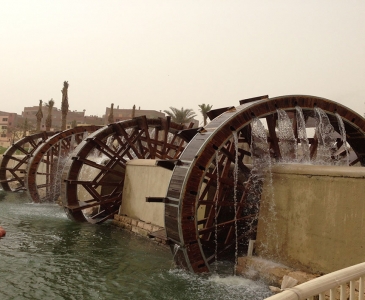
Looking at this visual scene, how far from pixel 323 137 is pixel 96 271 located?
17.8 feet

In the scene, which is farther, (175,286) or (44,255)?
(44,255)

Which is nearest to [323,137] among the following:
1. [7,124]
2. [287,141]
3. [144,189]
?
[287,141]

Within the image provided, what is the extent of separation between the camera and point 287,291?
7.18 ft

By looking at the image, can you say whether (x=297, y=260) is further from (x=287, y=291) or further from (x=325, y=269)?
(x=287, y=291)

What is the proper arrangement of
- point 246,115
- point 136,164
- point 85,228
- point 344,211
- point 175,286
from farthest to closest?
1. point 136,164
2. point 85,228
3. point 246,115
4. point 175,286
5. point 344,211

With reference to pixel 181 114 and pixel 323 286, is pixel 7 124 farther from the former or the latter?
pixel 323 286

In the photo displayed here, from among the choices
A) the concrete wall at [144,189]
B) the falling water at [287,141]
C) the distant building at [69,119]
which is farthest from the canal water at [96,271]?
the distant building at [69,119]

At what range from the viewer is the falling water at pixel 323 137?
26.3 ft

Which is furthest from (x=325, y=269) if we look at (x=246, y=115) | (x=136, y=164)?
(x=136, y=164)

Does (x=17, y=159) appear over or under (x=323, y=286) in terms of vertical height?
over

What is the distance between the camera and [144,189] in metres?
10.9

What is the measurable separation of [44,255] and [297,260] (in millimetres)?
4699

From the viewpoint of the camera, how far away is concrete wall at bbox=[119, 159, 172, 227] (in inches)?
396

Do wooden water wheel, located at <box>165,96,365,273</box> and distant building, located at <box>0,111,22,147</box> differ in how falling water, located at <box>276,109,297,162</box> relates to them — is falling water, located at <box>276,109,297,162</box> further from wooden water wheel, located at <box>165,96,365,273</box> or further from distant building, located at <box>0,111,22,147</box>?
distant building, located at <box>0,111,22,147</box>
